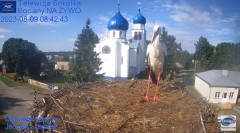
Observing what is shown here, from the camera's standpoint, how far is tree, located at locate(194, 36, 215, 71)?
16297 millimetres

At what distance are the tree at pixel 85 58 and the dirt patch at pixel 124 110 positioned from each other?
7158 mm

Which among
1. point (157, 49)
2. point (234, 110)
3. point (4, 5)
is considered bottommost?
point (234, 110)

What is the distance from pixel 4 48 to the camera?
50.2 ft

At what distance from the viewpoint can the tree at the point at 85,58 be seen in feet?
32.8

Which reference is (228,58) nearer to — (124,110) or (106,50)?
(106,50)

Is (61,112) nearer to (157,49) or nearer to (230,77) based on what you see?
(157,49)

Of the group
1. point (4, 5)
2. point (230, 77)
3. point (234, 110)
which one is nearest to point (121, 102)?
point (4, 5)

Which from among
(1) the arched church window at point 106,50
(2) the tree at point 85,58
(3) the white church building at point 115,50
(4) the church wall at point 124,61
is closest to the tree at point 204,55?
(3) the white church building at point 115,50

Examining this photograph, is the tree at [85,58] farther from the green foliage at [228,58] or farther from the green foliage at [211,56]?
the green foliage at [211,56]

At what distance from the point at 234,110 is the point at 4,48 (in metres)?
14.1

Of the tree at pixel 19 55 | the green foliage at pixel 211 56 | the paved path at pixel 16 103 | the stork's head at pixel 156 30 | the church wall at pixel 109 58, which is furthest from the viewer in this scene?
the green foliage at pixel 211 56

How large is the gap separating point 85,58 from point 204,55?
10053mm

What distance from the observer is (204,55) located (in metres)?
16.8

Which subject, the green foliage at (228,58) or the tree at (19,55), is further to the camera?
the tree at (19,55)
